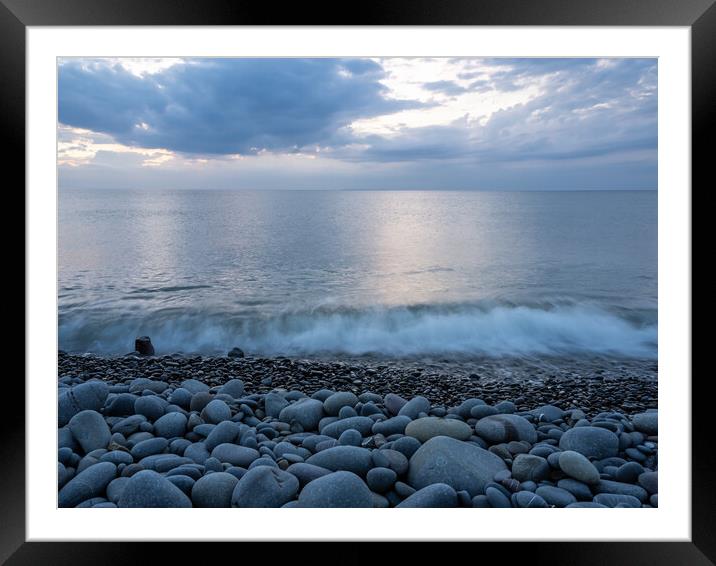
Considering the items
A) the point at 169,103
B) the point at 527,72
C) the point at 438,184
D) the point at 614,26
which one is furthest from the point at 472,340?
the point at 169,103

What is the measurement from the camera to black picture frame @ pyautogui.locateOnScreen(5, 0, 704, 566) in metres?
1.19

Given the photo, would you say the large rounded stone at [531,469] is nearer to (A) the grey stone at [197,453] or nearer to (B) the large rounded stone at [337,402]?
(B) the large rounded stone at [337,402]

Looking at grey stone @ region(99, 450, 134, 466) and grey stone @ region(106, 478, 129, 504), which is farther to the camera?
grey stone @ region(99, 450, 134, 466)

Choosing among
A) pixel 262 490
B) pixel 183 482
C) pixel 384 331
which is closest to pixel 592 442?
pixel 262 490

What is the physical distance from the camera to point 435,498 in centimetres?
165

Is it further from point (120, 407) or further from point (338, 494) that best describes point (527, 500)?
point (120, 407)

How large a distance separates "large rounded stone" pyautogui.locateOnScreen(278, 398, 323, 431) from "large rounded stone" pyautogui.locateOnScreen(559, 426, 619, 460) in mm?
1118

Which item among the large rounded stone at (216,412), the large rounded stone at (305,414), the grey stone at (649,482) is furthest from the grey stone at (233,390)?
the grey stone at (649,482)

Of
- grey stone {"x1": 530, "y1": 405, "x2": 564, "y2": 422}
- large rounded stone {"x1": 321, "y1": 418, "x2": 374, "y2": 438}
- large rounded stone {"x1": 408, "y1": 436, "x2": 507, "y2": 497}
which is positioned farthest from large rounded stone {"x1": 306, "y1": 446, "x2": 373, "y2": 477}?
grey stone {"x1": 530, "y1": 405, "x2": 564, "y2": 422}

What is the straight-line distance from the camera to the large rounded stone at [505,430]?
221cm

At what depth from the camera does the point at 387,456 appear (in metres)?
1.94

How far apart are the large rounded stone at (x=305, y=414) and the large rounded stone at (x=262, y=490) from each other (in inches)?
24.0

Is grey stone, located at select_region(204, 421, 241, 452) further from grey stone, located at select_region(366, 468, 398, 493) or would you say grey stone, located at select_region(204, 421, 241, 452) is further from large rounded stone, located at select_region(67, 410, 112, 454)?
grey stone, located at select_region(366, 468, 398, 493)

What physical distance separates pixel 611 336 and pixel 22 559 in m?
4.71
